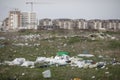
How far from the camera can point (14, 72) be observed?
823cm

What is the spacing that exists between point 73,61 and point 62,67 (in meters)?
1.06

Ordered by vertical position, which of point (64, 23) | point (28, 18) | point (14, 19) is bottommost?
point (64, 23)

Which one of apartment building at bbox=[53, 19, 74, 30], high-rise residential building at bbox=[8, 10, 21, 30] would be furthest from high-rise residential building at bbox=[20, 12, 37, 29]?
apartment building at bbox=[53, 19, 74, 30]

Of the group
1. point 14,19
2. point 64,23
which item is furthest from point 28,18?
point 64,23

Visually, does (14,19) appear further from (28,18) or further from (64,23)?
(64,23)

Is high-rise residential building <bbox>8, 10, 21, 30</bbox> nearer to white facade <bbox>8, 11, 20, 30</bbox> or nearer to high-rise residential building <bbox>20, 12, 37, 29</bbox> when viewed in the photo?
white facade <bbox>8, 11, 20, 30</bbox>

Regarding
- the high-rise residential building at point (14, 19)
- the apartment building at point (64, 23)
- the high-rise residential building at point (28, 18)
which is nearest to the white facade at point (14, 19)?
the high-rise residential building at point (14, 19)

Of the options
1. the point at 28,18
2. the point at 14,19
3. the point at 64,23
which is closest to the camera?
the point at 14,19

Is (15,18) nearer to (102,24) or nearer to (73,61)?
(102,24)

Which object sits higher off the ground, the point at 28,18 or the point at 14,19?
the point at 28,18

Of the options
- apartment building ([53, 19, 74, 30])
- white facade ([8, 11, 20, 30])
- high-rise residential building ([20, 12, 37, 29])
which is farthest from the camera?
apartment building ([53, 19, 74, 30])

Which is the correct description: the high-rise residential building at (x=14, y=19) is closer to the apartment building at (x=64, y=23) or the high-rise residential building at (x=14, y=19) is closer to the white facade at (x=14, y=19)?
the white facade at (x=14, y=19)

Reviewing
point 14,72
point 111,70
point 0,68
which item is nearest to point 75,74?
point 111,70

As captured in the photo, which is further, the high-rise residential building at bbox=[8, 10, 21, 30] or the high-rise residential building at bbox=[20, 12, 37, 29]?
the high-rise residential building at bbox=[20, 12, 37, 29]
